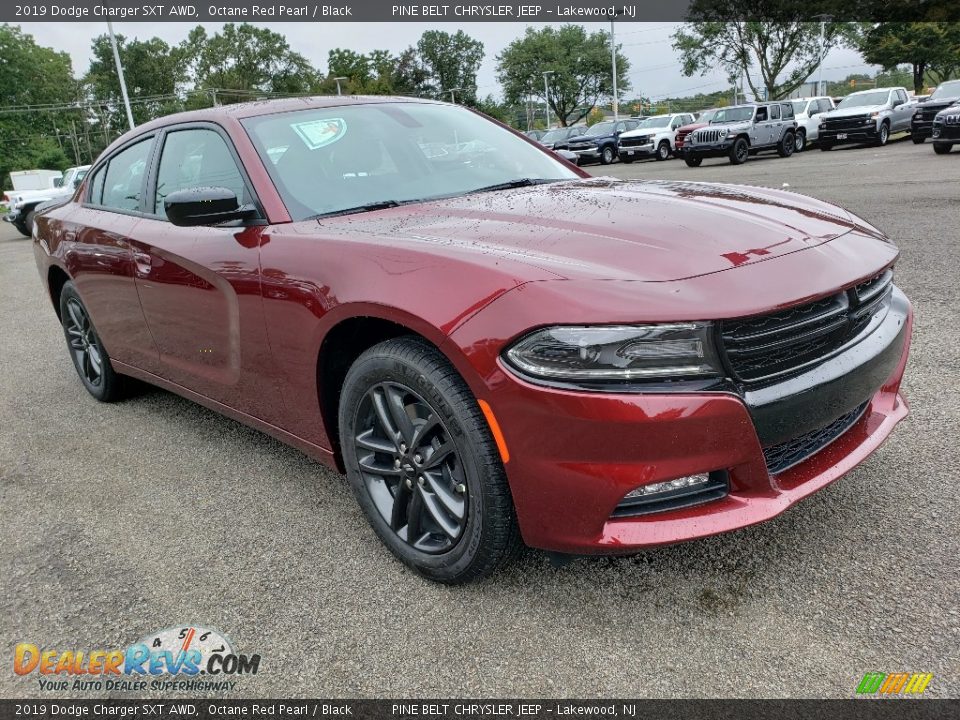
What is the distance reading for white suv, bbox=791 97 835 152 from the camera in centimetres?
2403

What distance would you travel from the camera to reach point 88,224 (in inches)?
159

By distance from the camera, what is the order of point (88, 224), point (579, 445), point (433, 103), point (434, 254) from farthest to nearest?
point (88, 224) → point (433, 103) → point (434, 254) → point (579, 445)

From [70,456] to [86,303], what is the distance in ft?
3.10

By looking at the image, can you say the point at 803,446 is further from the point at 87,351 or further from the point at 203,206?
the point at 87,351

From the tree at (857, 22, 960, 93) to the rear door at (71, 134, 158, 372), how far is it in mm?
47360

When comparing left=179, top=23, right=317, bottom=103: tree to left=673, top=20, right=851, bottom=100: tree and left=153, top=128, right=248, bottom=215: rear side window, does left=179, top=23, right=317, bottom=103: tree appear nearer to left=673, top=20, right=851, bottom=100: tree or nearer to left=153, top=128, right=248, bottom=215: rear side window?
left=673, top=20, right=851, bottom=100: tree

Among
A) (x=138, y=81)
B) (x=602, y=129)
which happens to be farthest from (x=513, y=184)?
(x=138, y=81)

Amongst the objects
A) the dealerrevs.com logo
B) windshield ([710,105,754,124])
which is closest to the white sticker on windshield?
the dealerrevs.com logo

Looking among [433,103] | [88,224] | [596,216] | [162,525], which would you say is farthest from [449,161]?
[88,224]

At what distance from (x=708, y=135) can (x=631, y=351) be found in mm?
21575

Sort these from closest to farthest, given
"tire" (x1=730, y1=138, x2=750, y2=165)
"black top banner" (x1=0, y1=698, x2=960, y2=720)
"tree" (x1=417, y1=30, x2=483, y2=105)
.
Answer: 1. "black top banner" (x1=0, y1=698, x2=960, y2=720)
2. "tire" (x1=730, y1=138, x2=750, y2=165)
3. "tree" (x1=417, y1=30, x2=483, y2=105)

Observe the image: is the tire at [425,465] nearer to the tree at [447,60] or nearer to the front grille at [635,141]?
the front grille at [635,141]

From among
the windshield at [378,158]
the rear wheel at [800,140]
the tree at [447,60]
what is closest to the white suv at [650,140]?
the rear wheel at [800,140]

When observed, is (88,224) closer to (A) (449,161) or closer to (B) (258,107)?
(B) (258,107)
